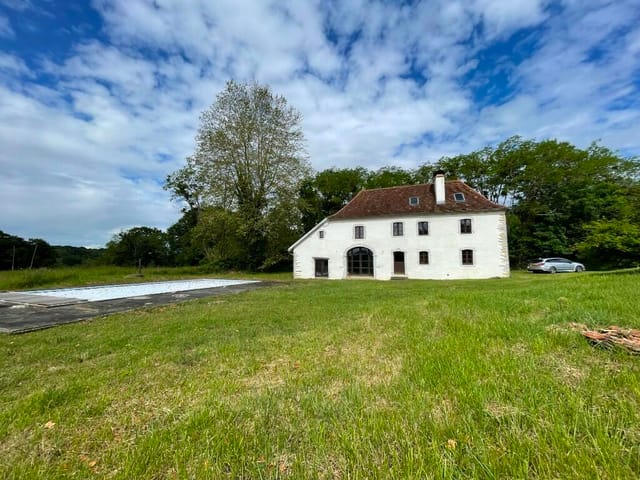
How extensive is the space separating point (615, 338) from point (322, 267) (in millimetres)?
22314

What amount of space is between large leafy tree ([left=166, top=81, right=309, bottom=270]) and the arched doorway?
7.53 metres

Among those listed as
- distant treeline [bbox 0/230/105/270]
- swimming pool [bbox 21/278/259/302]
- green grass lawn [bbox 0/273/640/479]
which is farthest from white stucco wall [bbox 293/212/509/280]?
distant treeline [bbox 0/230/105/270]

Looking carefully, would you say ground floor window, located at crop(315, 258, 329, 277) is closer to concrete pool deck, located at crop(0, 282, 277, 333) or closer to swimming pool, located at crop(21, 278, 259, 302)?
swimming pool, located at crop(21, 278, 259, 302)

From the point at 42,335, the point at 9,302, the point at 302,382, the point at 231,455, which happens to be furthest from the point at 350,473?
the point at 9,302

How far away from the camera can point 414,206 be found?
2370 cm

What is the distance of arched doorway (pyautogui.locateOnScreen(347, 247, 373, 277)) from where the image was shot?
24.0 meters

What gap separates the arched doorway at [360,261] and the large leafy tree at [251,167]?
7531 millimetres

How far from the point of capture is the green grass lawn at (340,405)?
1.75 meters

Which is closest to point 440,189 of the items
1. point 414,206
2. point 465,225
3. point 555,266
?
point 414,206

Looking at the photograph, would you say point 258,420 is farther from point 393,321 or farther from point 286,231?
point 286,231

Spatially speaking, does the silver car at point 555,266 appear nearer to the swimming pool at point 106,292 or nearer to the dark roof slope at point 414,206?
the dark roof slope at point 414,206

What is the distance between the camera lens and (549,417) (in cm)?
203

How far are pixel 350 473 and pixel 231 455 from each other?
0.82 metres

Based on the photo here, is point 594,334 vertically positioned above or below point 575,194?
below
